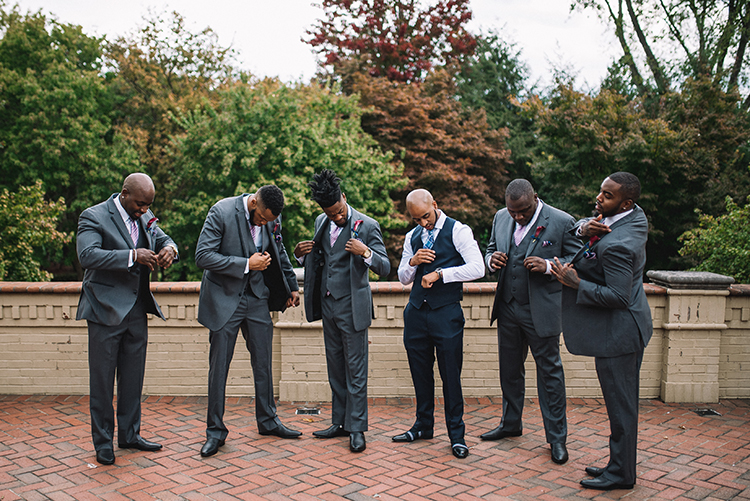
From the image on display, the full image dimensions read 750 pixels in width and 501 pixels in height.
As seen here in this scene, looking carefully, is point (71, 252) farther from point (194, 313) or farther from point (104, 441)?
point (104, 441)

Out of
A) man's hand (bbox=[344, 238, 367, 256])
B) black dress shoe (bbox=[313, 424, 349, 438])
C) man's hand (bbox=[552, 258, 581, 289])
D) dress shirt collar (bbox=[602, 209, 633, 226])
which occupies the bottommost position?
black dress shoe (bbox=[313, 424, 349, 438])

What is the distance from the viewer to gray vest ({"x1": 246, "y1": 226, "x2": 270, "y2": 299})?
4578 millimetres

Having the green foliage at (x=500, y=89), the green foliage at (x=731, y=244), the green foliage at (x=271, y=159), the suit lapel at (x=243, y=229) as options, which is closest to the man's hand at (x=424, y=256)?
the suit lapel at (x=243, y=229)

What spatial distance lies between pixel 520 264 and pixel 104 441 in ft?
10.8

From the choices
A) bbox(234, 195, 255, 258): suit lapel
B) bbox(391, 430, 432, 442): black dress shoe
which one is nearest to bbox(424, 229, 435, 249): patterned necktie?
bbox(234, 195, 255, 258): suit lapel

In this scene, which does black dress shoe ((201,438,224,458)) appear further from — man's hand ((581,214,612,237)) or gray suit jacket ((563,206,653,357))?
man's hand ((581,214,612,237))

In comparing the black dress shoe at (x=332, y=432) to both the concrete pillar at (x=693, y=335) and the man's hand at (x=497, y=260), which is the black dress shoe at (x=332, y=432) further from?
the concrete pillar at (x=693, y=335)

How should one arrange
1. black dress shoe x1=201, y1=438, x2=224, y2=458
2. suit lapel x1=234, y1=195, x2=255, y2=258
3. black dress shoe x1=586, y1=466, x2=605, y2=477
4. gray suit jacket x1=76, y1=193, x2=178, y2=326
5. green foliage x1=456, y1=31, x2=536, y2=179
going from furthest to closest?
green foliage x1=456, y1=31, x2=536, y2=179
suit lapel x1=234, y1=195, x2=255, y2=258
black dress shoe x1=201, y1=438, x2=224, y2=458
gray suit jacket x1=76, y1=193, x2=178, y2=326
black dress shoe x1=586, y1=466, x2=605, y2=477

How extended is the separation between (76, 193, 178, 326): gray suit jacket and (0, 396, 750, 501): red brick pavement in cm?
107

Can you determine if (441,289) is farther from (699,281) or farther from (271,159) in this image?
(271,159)

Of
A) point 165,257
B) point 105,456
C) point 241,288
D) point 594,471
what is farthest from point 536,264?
point 105,456

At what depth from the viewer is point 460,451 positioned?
14.2ft

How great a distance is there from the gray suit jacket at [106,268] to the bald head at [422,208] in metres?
2.06

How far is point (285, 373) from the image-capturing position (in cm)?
571
